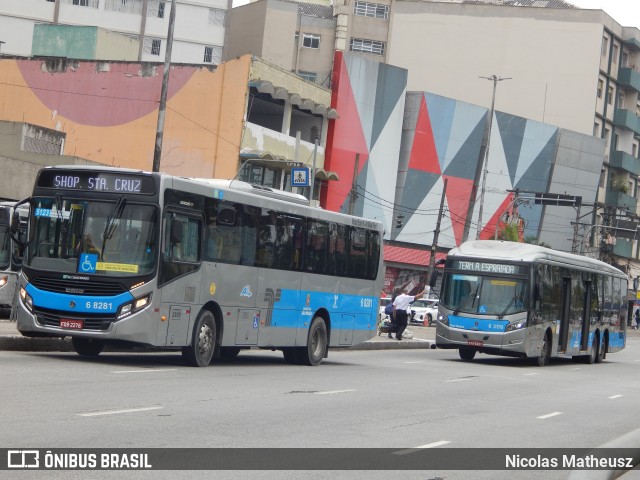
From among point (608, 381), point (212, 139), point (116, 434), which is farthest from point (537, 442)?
point (212, 139)

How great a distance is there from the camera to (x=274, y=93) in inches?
2126

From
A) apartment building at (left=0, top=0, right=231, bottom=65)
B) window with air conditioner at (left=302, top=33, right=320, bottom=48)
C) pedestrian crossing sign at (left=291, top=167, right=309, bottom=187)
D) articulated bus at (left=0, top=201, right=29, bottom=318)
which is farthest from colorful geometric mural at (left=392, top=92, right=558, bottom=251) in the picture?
articulated bus at (left=0, top=201, right=29, bottom=318)

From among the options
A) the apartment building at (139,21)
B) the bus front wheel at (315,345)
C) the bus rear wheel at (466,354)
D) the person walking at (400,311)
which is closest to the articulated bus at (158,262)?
the bus front wheel at (315,345)

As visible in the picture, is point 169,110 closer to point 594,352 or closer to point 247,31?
point 594,352

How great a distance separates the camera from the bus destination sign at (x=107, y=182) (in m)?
17.9

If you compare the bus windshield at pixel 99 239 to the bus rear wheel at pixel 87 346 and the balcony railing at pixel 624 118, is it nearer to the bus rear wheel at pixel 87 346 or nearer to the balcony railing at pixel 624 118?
the bus rear wheel at pixel 87 346

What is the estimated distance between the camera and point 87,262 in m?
17.6

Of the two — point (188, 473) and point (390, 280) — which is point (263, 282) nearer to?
point (188, 473)

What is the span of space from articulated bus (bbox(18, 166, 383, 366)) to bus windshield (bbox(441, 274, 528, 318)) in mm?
8346

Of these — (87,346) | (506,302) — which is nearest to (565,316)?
(506,302)

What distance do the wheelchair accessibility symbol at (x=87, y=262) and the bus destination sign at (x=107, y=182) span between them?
1.05m

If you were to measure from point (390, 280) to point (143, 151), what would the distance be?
2044cm

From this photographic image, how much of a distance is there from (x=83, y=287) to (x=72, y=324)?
Result: 23.2 inches

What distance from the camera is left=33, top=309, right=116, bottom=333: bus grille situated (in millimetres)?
17500
